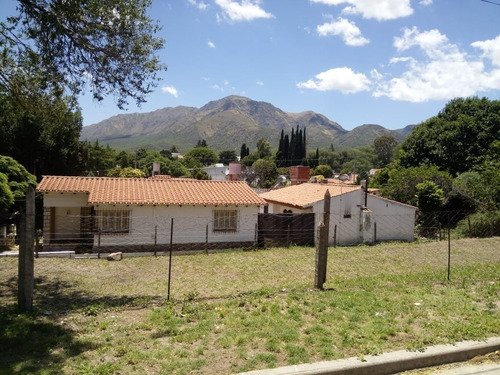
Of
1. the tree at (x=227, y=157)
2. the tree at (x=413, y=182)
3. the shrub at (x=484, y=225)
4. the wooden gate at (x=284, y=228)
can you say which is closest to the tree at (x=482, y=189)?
the tree at (x=413, y=182)

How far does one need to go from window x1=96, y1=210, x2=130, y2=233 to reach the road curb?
1411 centimetres

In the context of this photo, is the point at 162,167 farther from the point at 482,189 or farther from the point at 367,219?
the point at 482,189

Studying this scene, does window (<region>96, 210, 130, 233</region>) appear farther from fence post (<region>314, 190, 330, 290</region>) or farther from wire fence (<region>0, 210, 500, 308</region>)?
fence post (<region>314, 190, 330, 290</region>)

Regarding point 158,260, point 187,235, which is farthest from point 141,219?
point 158,260

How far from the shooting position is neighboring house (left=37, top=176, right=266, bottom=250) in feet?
56.8

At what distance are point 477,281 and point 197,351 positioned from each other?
292 inches

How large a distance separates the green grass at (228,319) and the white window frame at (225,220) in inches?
305

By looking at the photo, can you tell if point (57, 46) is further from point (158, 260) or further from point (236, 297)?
point (158, 260)

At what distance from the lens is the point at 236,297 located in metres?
7.85

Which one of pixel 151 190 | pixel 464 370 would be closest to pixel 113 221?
pixel 151 190

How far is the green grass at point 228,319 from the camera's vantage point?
5.02 meters

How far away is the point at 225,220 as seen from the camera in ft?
63.2

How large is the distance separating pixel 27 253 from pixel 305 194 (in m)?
17.8

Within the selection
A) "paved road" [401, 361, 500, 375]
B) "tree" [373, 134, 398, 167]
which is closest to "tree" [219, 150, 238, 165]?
"tree" [373, 134, 398, 167]
